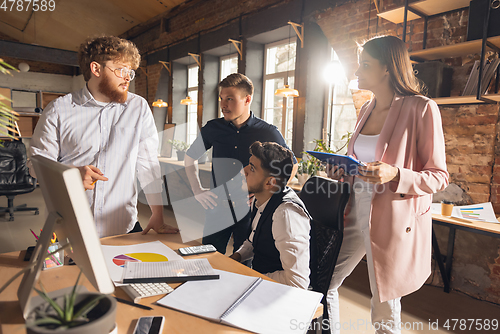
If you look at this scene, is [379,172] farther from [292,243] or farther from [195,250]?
[195,250]

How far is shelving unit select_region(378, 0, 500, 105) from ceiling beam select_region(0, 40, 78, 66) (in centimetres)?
595

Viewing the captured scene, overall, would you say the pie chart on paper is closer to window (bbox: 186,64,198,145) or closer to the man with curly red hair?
the man with curly red hair

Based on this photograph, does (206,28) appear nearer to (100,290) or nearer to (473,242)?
(473,242)

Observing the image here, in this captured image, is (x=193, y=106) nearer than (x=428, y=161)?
No

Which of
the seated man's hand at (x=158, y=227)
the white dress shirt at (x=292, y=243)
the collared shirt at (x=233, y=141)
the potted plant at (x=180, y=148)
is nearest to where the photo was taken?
the white dress shirt at (x=292, y=243)

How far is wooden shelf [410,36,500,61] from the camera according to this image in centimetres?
232

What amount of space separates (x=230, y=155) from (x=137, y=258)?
1.11m

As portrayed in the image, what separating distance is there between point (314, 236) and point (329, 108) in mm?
2973

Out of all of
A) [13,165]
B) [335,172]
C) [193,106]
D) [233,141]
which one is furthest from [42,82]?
[335,172]

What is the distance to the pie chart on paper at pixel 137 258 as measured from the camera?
118 centimetres

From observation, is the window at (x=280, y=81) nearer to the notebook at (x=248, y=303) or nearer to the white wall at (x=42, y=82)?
the notebook at (x=248, y=303)

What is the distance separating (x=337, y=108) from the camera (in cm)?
410

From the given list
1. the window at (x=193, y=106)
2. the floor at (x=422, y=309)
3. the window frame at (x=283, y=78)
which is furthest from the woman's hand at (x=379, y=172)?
the window at (x=193, y=106)

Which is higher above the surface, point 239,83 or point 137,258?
point 239,83
